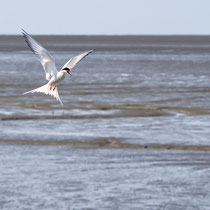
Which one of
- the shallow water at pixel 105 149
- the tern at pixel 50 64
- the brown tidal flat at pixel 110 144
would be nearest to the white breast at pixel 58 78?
the tern at pixel 50 64

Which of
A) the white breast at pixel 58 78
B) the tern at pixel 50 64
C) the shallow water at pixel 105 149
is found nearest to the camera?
the white breast at pixel 58 78

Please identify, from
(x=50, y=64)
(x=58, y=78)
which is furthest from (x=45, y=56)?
(x=58, y=78)

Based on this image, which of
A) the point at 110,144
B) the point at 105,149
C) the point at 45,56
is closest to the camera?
the point at 45,56

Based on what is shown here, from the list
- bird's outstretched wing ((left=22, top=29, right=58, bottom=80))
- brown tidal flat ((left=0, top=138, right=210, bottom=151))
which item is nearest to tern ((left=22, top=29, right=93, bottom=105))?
bird's outstretched wing ((left=22, top=29, right=58, bottom=80))

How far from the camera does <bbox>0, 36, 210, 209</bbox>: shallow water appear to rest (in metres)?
13.2

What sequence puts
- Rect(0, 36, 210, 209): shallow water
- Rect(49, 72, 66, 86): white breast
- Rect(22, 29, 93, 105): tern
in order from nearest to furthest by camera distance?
Rect(49, 72, 66, 86): white breast → Rect(22, 29, 93, 105): tern → Rect(0, 36, 210, 209): shallow water

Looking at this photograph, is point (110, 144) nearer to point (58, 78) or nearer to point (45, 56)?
point (45, 56)

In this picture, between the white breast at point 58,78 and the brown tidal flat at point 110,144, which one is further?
the brown tidal flat at point 110,144

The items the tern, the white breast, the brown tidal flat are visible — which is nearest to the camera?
the white breast

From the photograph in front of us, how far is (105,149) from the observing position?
56.6 feet

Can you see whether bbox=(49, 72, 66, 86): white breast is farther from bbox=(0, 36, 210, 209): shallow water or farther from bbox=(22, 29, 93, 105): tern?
bbox=(0, 36, 210, 209): shallow water

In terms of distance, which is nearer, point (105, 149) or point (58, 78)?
point (58, 78)

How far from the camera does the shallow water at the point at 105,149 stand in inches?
518

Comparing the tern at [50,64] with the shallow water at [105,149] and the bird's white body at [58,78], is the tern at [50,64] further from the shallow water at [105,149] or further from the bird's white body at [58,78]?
the shallow water at [105,149]
